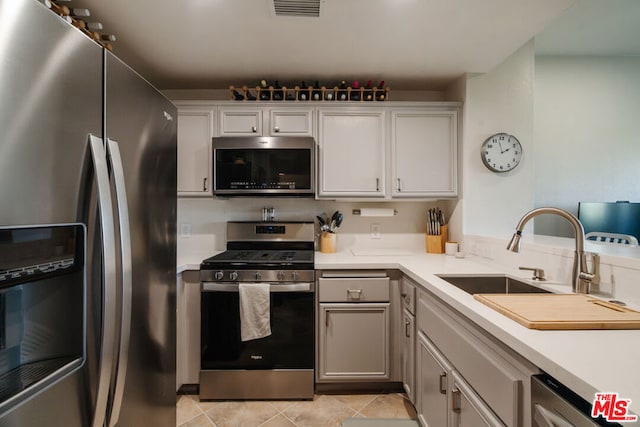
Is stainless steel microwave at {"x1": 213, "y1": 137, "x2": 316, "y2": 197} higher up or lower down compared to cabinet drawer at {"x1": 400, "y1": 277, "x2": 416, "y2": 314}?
higher up

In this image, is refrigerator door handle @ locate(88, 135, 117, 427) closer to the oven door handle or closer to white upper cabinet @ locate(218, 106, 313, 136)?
the oven door handle

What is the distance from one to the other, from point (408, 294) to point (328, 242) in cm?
84

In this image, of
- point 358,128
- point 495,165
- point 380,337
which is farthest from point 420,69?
point 380,337

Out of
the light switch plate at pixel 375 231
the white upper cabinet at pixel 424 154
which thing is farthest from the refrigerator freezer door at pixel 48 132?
the light switch plate at pixel 375 231

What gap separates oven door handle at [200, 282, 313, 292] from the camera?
1.99 metres

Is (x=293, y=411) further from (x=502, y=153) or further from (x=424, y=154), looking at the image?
(x=502, y=153)

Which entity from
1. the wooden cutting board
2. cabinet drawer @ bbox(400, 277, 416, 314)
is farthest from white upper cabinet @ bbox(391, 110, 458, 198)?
the wooden cutting board

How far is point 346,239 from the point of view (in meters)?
2.71

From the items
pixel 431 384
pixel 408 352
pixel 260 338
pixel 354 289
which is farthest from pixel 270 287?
pixel 431 384

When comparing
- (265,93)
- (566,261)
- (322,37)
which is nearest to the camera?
(566,261)

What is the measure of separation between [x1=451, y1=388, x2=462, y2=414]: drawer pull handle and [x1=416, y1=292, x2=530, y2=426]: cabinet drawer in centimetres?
9

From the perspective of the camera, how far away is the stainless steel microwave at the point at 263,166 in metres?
2.24

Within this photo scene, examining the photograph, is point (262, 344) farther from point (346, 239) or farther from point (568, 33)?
point (568, 33)

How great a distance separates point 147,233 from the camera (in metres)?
1.06
